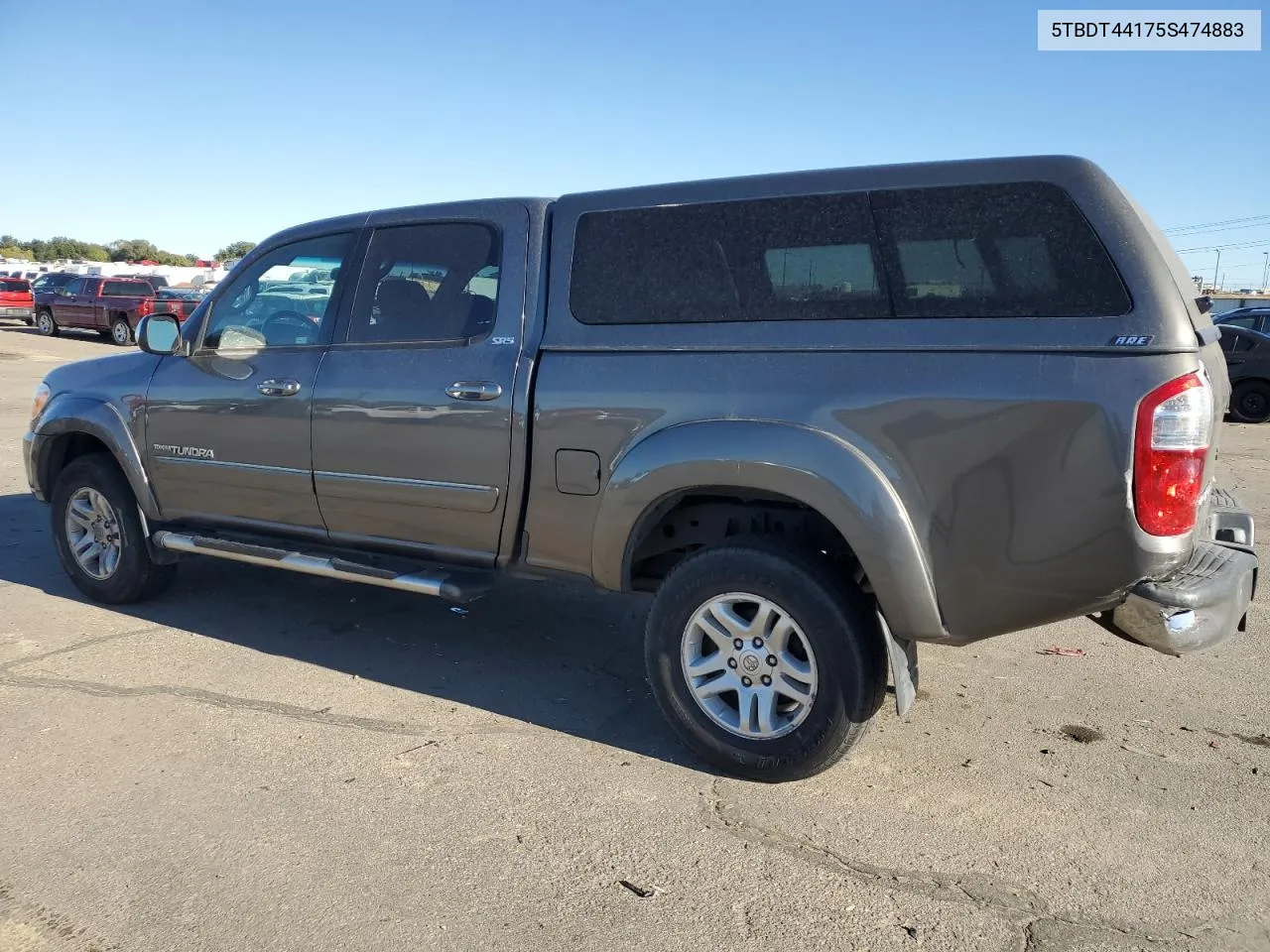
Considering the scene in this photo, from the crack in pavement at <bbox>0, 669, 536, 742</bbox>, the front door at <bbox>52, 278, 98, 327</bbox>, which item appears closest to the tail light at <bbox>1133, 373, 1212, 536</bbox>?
the crack in pavement at <bbox>0, 669, 536, 742</bbox>

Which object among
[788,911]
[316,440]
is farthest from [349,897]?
[316,440]

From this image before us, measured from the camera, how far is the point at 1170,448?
2.99m

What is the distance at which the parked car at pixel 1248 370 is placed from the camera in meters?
14.9

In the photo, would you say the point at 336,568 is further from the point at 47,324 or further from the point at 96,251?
the point at 96,251

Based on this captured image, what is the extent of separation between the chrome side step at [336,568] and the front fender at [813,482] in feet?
3.04

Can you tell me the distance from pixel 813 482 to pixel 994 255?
0.90 meters

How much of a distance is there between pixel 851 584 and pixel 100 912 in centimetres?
245

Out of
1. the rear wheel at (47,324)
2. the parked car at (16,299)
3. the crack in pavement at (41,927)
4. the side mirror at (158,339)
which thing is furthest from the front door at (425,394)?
the parked car at (16,299)

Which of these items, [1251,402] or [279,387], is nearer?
[279,387]

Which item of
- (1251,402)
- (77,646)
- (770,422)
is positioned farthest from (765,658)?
(1251,402)

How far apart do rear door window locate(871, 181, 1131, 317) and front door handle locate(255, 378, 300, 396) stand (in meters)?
2.67

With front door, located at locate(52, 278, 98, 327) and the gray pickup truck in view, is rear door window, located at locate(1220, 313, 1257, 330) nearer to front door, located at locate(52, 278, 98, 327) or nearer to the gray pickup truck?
the gray pickup truck

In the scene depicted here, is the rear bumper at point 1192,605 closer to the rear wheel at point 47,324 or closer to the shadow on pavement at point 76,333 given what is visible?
the shadow on pavement at point 76,333

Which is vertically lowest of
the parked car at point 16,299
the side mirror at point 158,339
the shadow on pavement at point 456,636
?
the shadow on pavement at point 456,636
